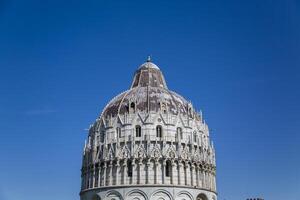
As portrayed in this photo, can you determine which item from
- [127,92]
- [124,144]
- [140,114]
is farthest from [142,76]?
[124,144]

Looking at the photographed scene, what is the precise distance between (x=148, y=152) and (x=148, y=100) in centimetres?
837

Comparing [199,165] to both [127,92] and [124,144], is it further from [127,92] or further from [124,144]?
[127,92]

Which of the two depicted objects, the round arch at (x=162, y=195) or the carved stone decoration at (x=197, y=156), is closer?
the round arch at (x=162, y=195)

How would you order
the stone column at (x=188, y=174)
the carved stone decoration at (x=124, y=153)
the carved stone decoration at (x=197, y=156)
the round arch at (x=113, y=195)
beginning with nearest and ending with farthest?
the round arch at (x=113, y=195) < the stone column at (x=188, y=174) < the carved stone decoration at (x=124, y=153) < the carved stone decoration at (x=197, y=156)

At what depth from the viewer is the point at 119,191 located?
158ft

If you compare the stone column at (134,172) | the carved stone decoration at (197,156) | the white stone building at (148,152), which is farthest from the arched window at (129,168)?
the carved stone decoration at (197,156)

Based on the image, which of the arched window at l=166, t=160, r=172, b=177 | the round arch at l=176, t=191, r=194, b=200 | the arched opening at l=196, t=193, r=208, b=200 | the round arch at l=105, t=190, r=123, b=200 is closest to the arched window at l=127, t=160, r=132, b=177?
the round arch at l=105, t=190, r=123, b=200

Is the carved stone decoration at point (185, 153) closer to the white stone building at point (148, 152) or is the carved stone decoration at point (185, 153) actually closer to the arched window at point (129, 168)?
the white stone building at point (148, 152)

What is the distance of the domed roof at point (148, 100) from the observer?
53.7 m

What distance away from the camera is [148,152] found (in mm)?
49156

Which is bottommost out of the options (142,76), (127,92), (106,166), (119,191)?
(119,191)

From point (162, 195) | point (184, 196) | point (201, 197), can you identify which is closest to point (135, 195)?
point (162, 195)

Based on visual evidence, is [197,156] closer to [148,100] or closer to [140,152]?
[140,152]

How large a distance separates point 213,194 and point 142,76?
21194 millimetres
